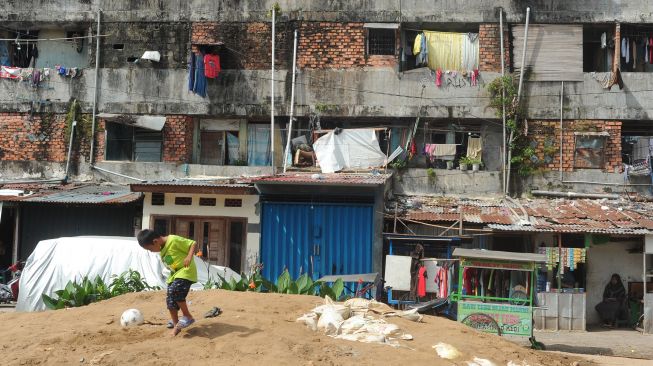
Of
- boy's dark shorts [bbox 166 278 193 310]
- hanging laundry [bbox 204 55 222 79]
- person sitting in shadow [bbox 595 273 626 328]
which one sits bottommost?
person sitting in shadow [bbox 595 273 626 328]

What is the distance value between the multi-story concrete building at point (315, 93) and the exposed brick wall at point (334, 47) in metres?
0.04

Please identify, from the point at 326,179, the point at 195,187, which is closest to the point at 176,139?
the point at 195,187

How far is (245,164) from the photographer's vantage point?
20.1m

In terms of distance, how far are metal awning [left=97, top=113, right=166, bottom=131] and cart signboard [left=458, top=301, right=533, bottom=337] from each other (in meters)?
11.3

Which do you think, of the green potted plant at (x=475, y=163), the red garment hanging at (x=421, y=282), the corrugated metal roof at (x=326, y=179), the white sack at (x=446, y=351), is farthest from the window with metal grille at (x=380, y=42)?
the white sack at (x=446, y=351)

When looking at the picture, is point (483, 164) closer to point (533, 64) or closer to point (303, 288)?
point (533, 64)

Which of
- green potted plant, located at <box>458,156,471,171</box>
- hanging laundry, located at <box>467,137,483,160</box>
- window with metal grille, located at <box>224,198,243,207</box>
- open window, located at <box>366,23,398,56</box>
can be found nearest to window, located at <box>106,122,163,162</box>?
window with metal grille, located at <box>224,198,243,207</box>

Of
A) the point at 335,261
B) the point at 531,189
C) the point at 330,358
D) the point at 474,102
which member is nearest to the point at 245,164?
the point at 335,261

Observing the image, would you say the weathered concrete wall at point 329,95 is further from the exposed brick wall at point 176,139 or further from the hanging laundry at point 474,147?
the hanging laundry at point 474,147

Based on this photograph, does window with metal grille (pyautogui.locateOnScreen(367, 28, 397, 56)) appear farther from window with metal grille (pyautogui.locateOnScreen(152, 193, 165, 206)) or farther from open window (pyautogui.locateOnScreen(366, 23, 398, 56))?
window with metal grille (pyautogui.locateOnScreen(152, 193, 165, 206))

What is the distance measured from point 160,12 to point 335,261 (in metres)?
9.38

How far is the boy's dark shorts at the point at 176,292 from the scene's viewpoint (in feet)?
26.4

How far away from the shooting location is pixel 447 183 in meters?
19.1

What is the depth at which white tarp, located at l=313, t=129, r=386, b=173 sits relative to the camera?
19047mm
